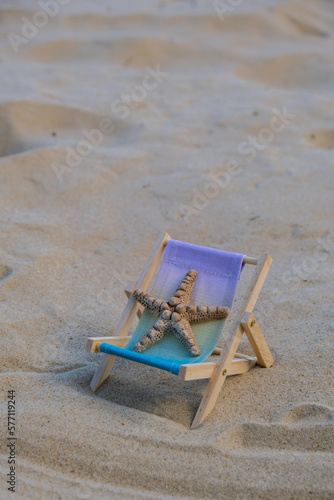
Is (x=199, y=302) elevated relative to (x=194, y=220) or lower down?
elevated

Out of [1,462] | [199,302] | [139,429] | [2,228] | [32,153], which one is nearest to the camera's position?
[1,462]

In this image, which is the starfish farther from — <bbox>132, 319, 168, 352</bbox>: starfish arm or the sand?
the sand

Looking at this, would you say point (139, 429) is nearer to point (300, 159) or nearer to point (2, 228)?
point (2, 228)

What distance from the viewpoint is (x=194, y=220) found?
508 centimetres

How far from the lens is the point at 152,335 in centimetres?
318

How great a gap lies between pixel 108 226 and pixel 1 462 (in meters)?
2.75

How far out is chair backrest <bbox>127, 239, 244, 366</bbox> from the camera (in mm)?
3178

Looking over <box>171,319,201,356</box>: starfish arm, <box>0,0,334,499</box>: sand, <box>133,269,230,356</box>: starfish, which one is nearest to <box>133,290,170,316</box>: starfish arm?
<box>133,269,230,356</box>: starfish

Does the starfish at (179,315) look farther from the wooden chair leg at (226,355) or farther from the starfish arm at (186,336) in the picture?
the wooden chair leg at (226,355)

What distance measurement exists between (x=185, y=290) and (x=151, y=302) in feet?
→ 0.69

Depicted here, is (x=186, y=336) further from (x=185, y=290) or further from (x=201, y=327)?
(x=185, y=290)

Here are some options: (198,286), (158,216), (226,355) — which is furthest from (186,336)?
(158,216)

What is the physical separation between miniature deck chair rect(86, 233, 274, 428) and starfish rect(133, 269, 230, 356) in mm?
48

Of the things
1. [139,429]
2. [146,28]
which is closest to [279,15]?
[146,28]
